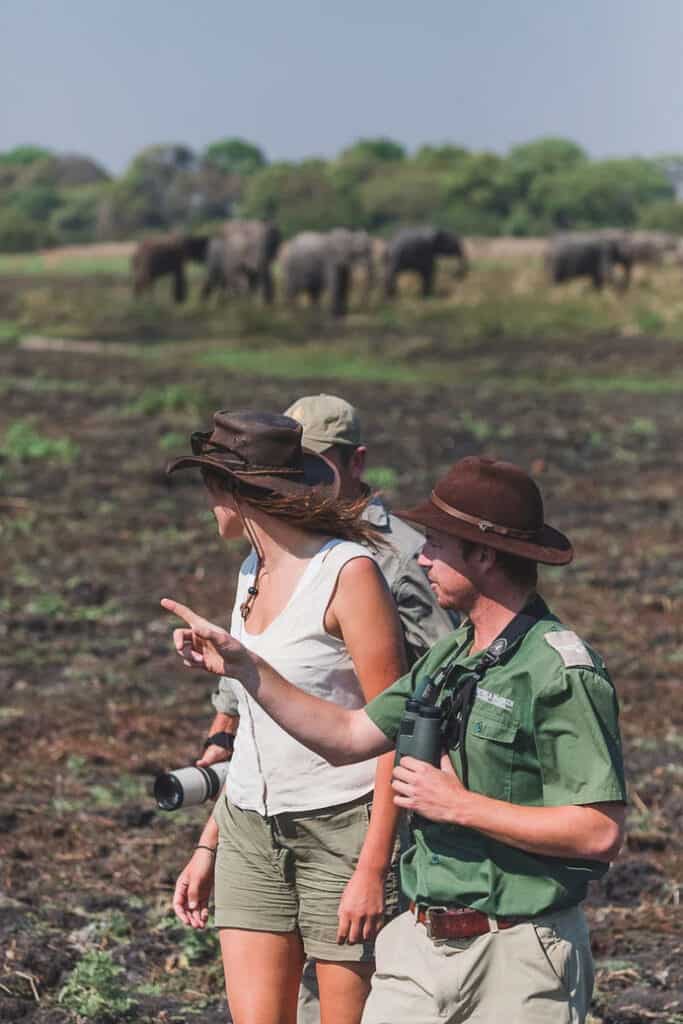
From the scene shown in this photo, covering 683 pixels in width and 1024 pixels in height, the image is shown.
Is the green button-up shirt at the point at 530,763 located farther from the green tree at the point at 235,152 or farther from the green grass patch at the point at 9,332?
the green tree at the point at 235,152

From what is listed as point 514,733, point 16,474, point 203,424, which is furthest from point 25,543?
point 514,733

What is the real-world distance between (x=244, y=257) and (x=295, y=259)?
250 centimetres

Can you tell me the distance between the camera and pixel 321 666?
3.65 metres

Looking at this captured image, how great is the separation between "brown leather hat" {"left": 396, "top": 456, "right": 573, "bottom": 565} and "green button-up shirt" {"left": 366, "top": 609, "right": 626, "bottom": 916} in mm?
137

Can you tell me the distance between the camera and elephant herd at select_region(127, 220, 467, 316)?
39.0 metres

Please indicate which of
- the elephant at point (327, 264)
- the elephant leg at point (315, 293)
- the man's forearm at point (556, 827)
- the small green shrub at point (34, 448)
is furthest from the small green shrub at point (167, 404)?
the man's forearm at point (556, 827)

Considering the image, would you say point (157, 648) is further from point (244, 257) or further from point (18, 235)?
point (18, 235)

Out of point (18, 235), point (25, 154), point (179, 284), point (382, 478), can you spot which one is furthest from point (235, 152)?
point (382, 478)

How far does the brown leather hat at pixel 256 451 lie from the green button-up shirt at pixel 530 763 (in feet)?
2.23

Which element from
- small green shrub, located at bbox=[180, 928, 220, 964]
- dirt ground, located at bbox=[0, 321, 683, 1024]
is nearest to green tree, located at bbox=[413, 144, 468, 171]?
dirt ground, located at bbox=[0, 321, 683, 1024]

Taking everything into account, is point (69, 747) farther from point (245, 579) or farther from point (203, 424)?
point (203, 424)

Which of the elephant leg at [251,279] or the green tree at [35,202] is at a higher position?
the elephant leg at [251,279]

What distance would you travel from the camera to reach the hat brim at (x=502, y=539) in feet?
10.3

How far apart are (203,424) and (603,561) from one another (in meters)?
9.12
